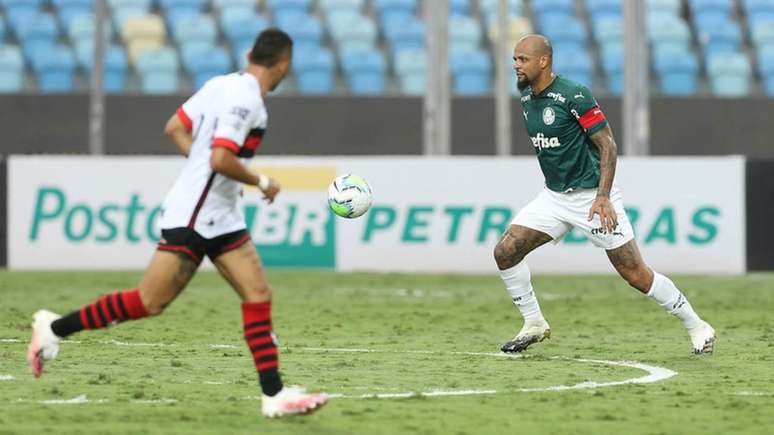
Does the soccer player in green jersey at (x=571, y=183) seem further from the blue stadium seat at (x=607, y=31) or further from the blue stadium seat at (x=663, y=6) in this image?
the blue stadium seat at (x=663, y=6)

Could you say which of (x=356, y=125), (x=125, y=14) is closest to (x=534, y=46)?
(x=356, y=125)

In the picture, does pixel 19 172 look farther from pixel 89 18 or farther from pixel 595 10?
pixel 595 10

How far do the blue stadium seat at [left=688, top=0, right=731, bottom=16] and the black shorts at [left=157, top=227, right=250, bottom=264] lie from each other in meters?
22.3

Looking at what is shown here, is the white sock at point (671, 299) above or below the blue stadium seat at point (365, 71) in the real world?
below

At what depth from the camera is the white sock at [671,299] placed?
11289 mm

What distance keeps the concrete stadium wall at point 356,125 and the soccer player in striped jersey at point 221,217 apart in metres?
15.8

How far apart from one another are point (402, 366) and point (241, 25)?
58.3 ft

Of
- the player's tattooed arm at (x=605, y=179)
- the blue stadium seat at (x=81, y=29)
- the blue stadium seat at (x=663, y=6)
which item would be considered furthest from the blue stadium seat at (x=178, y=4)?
the player's tattooed arm at (x=605, y=179)

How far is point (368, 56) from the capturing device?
2702 cm

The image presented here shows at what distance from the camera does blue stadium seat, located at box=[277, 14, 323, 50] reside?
2753cm

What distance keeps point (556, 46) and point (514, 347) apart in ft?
56.7

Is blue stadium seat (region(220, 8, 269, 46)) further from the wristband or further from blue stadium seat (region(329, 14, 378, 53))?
the wristband

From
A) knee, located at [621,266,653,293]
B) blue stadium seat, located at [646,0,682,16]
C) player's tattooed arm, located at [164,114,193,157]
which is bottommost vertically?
knee, located at [621,266,653,293]

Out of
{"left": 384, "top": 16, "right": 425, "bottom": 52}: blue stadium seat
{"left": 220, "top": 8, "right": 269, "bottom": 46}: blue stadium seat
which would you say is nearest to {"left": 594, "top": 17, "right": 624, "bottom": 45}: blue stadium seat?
{"left": 384, "top": 16, "right": 425, "bottom": 52}: blue stadium seat
